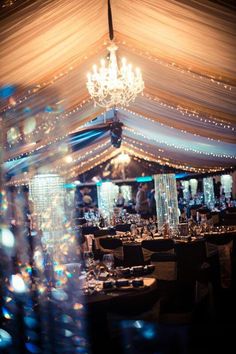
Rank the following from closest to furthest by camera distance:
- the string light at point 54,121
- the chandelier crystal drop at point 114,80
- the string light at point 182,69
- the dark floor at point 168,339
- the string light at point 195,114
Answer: the dark floor at point 168,339, the string light at point 182,69, the chandelier crystal drop at point 114,80, the string light at point 54,121, the string light at point 195,114

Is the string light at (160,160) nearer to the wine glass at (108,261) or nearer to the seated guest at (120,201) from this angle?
the seated guest at (120,201)

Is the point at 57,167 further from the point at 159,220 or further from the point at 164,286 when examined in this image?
the point at 164,286

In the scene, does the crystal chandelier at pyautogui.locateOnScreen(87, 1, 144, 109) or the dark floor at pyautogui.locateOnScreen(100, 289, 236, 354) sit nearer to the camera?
the dark floor at pyautogui.locateOnScreen(100, 289, 236, 354)

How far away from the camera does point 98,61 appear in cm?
538

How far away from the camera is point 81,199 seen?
1666 cm

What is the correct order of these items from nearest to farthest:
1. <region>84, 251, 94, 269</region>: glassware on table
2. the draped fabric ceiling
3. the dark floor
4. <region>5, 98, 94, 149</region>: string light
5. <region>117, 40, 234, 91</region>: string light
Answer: the dark floor
the draped fabric ceiling
<region>84, 251, 94, 269</region>: glassware on table
<region>117, 40, 234, 91</region>: string light
<region>5, 98, 94, 149</region>: string light

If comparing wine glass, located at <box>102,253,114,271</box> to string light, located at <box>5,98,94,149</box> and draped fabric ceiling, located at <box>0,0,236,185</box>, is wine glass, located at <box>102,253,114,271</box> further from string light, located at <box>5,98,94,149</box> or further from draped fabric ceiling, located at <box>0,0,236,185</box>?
string light, located at <box>5,98,94,149</box>

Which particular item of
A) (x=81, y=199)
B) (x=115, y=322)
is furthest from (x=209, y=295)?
(x=81, y=199)

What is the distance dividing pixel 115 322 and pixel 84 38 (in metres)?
2.70

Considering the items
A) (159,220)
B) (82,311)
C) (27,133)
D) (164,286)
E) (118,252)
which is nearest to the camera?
(82,311)

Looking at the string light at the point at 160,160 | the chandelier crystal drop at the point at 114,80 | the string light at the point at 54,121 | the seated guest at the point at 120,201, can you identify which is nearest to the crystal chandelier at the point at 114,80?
the chandelier crystal drop at the point at 114,80

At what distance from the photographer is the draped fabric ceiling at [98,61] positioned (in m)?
3.21

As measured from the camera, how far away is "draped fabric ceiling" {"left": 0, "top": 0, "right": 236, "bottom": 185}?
321 cm

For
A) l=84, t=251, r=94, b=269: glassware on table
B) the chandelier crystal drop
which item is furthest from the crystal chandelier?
l=84, t=251, r=94, b=269: glassware on table
